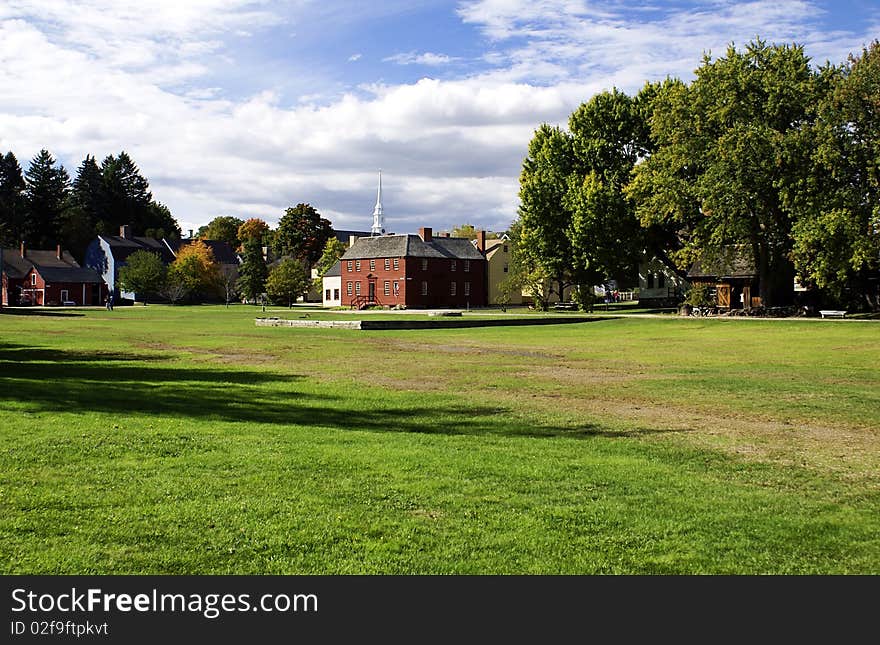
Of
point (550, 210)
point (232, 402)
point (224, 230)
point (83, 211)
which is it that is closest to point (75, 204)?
point (83, 211)

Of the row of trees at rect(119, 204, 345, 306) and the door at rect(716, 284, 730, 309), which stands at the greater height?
the row of trees at rect(119, 204, 345, 306)

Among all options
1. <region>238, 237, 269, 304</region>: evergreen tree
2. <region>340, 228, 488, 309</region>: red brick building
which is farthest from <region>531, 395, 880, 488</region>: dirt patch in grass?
<region>238, 237, 269, 304</region>: evergreen tree

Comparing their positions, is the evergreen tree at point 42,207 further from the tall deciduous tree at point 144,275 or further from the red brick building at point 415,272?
the red brick building at point 415,272

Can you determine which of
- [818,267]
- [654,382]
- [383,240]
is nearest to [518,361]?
[654,382]

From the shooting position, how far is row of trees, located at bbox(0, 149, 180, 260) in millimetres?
127438

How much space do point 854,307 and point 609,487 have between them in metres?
56.0

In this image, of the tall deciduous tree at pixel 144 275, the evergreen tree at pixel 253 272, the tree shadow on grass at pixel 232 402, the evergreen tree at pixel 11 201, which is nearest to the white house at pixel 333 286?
the evergreen tree at pixel 253 272

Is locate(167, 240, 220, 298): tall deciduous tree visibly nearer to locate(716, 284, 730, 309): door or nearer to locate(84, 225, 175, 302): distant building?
locate(84, 225, 175, 302): distant building

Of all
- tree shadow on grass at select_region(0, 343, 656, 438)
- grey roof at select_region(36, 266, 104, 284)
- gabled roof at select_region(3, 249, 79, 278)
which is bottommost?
tree shadow on grass at select_region(0, 343, 656, 438)

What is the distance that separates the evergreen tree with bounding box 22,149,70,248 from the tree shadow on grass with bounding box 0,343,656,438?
120 metres

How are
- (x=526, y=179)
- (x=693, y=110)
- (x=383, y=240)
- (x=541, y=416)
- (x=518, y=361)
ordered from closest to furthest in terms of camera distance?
(x=541, y=416) → (x=518, y=361) → (x=693, y=110) → (x=526, y=179) → (x=383, y=240)

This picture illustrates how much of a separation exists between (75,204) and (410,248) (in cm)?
8325

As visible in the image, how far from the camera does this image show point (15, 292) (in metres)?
106
